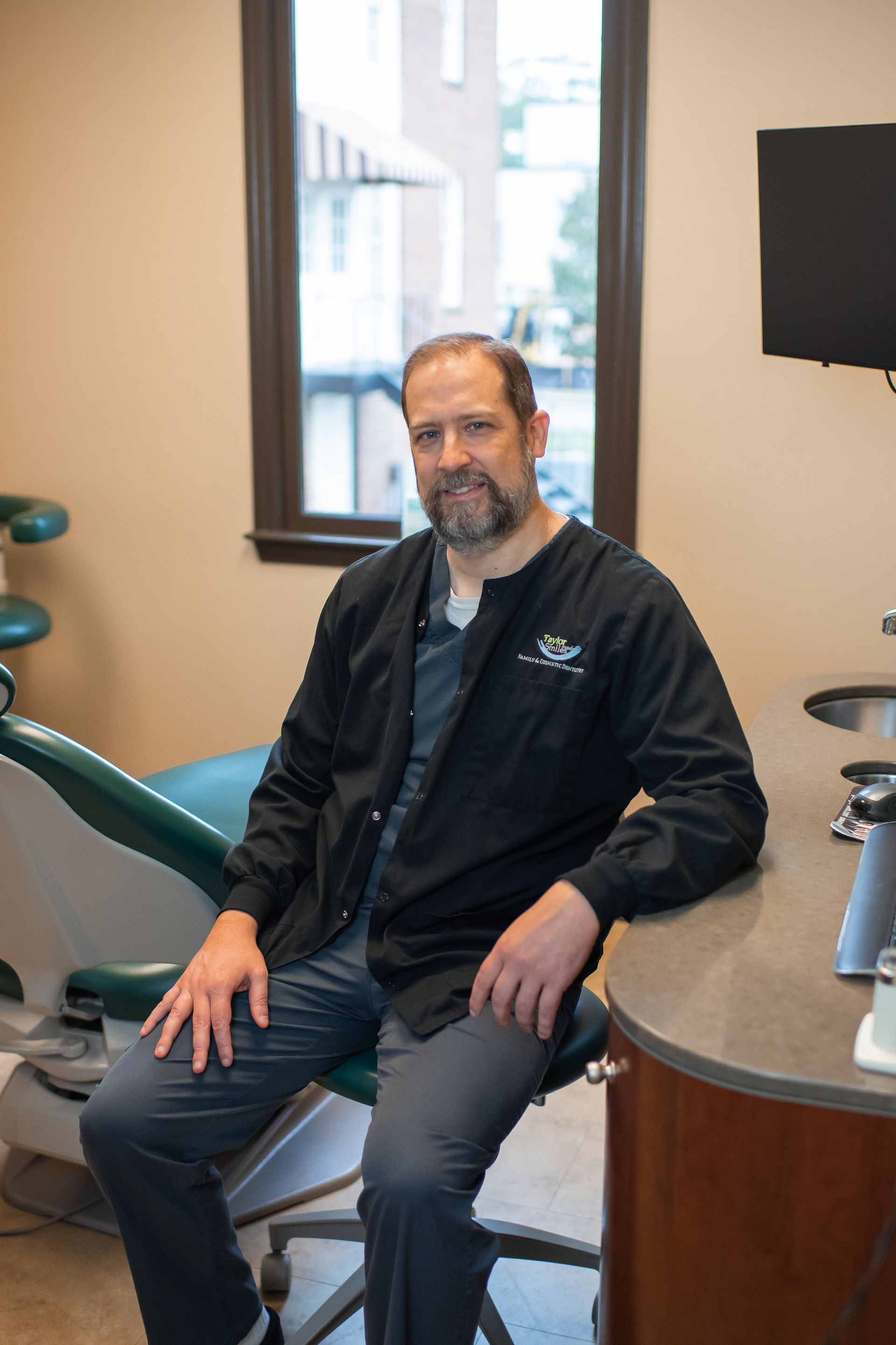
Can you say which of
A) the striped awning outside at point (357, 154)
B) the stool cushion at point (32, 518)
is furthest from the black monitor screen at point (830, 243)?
the stool cushion at point (32, 518)

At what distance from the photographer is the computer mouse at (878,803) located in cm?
146

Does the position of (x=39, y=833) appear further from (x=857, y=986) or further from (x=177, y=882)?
(x=857, y=986)

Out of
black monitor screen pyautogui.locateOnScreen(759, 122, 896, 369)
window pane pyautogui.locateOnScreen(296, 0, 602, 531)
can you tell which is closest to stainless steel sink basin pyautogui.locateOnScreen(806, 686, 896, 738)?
black monitor screen pyautogui.locateOnScreen(759, 122, 896, 369)

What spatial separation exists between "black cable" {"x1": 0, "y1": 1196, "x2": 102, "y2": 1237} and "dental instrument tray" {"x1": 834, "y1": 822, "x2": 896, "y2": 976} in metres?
1.37

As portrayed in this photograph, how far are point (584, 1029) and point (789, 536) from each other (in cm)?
165

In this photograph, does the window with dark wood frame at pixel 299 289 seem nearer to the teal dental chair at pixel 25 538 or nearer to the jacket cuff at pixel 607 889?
the teal dental chair at pixel 25 538

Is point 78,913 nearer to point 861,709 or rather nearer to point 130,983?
point 130,983

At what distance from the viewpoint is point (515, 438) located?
64.7 inches

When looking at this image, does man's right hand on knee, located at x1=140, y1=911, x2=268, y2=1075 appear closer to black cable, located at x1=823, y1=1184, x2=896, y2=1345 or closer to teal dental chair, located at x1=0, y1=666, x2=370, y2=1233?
teal dental chair, located at x1=0, y1=666, x2=370, y2=1233

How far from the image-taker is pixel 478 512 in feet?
5.15

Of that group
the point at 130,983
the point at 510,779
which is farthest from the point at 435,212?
the point at 130,983

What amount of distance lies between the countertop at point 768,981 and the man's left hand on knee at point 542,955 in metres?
0.08

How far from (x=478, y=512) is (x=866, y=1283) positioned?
98 centimetres

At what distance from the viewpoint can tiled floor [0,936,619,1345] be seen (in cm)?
171
